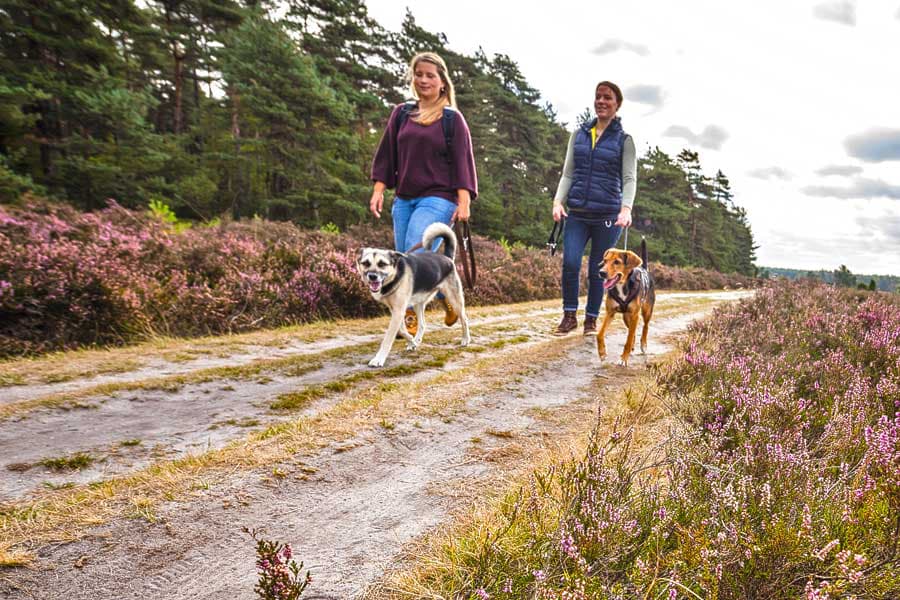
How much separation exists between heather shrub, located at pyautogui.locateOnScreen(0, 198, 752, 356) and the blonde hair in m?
3.63

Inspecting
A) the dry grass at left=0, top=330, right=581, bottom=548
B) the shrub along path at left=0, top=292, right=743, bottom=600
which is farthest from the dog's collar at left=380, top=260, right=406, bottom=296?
the dry grass at left=0, top=330, right=581, bottom=548

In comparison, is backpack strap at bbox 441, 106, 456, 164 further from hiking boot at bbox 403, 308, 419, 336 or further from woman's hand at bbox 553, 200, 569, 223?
hiking boot at bbox 403, 308, 419, 336

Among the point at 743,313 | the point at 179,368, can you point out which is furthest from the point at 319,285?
the point at 743,313

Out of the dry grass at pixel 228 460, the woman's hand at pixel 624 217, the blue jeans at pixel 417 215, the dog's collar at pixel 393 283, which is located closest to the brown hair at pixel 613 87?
the woman's hand at pixel 624 217

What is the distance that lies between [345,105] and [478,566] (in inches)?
771

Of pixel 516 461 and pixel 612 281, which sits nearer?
pixel 516 461

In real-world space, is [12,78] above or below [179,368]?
above

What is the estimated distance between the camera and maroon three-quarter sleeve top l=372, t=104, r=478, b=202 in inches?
203

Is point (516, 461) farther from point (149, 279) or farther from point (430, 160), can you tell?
point (149, 279)

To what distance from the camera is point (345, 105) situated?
1822 cm

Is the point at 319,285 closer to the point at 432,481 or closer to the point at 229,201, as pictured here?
the point at 432,481

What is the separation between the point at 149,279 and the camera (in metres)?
5.85

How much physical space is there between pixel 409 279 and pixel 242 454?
9.63ft

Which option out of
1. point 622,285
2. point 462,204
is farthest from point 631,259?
point 462,204
